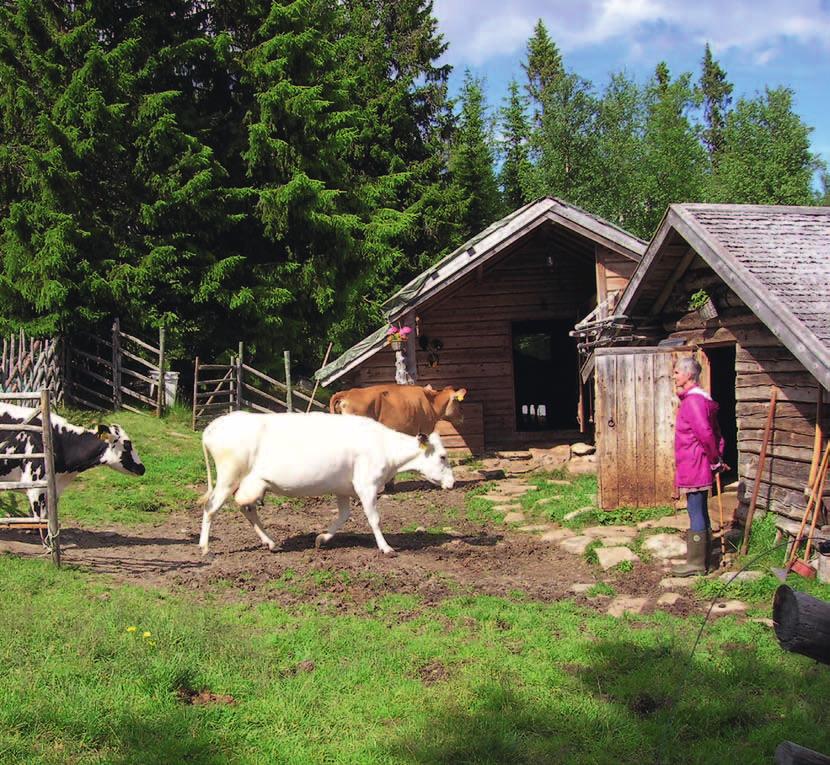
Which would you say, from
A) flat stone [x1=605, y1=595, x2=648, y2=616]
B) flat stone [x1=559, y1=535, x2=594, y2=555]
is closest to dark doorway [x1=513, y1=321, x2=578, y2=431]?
flat stone [x1=559, y1=535, x2=594, y2=555]

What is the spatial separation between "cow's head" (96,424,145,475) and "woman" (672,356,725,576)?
20.6ft

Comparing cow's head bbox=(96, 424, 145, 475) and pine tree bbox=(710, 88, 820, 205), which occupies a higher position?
pine tree bbox=(710, 88, 820, 205)

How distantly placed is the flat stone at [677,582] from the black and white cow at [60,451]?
624 cm

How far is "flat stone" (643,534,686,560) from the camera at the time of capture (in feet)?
28.6

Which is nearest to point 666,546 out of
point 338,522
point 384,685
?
point 338,522

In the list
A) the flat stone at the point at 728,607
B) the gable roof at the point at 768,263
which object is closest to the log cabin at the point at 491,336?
the gable roof at the point at 768,263

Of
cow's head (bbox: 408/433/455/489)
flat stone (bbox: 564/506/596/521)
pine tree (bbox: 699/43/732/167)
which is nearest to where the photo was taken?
cow's head (bbox: 408/433/455/489)

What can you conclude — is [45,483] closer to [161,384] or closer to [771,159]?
[161,384]

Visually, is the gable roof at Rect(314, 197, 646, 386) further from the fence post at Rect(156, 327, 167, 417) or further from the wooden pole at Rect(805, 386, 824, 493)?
the wooden pole at Rect(805, 386, 824, 493)

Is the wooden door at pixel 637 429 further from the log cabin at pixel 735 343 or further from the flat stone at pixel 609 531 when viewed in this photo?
the flat stone at pixel 609 531

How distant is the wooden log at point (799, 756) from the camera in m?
3.15

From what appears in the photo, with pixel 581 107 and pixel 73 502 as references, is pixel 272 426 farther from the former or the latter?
pixel 581 107

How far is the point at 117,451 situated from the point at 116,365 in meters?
9.71

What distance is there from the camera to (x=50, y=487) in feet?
26.1
